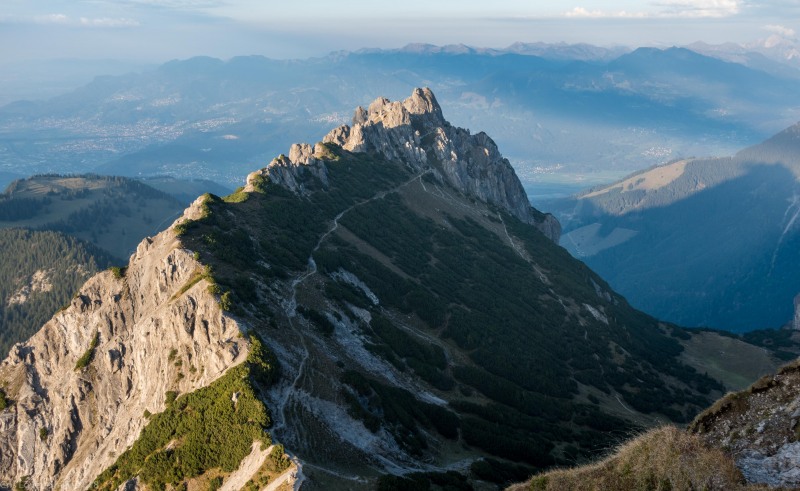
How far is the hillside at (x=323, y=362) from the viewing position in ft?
175

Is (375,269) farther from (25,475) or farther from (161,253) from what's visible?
(25,475)

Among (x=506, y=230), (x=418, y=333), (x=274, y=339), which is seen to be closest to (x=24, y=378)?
(x=274, y=339)

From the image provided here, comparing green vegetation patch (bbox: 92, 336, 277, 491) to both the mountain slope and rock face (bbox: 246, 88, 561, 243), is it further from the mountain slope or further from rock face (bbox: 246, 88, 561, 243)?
rock face (bbox: 246, 88, 561, 243)

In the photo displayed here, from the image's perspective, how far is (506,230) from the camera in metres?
164

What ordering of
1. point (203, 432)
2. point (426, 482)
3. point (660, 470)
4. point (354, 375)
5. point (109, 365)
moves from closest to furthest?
point (660, 470) < point (426, 482) < point (203, 432) < point (354, 375) < point (109, 365)

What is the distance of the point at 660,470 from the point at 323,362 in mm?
42280

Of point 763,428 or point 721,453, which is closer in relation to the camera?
point 721,453

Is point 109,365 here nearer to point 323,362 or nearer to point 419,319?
point 323,362

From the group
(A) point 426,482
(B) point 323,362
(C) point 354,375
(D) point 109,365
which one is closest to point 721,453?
(A) point 426,482

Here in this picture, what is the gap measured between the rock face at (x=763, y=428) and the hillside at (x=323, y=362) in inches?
970

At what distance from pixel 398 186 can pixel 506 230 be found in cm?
3095

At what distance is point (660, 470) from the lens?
84.0 ft

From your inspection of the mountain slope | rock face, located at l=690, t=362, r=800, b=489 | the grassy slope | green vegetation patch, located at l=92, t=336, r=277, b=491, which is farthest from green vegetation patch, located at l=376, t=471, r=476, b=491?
rock face, located at l=690, t=362, r=800, b=489

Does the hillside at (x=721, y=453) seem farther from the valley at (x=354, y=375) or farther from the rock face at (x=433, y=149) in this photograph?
the rock face at (x=433, y=149)
